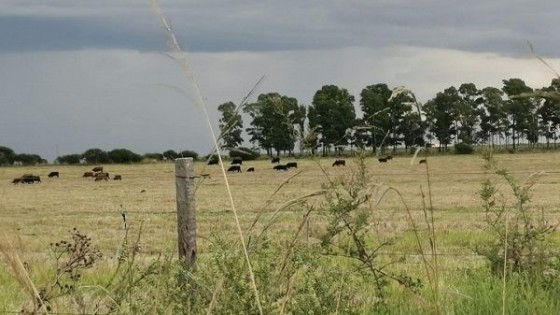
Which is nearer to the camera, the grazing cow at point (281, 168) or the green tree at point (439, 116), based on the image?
the green tree at point (439, 116)

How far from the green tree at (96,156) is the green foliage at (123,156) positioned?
0.63m

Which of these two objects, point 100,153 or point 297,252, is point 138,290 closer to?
point 297,252

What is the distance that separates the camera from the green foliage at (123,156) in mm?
110562

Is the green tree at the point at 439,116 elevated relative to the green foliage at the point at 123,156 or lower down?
elevated

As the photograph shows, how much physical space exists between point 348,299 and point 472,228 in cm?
1607

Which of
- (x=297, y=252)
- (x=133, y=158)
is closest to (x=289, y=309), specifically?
(x=297, y=252)

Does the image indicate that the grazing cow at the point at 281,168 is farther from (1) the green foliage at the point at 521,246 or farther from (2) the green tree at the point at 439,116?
(1) the green foliage at the point at 521,246

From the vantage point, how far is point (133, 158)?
111 meters

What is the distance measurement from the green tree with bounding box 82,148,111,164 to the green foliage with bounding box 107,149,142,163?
63cm

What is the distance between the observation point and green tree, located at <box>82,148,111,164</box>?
112 meters

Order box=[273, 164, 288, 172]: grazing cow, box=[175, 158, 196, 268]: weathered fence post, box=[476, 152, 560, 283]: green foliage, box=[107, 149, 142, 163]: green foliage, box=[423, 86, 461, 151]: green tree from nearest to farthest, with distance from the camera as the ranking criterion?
box=[423, 86, 461, 151]: green tree
box=[476, 152, 560, 283]: green foliage
box=[175, 158, 196, 268]: weathered fence post
box=[273, 164, 288, 172]: grazing cow
box=[107, 149, 142, 163]: green foliage

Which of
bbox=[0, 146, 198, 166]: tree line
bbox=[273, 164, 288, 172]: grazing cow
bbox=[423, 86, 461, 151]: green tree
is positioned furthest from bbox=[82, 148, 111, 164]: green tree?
bbox=[423, 86, 461, 151]: green tree

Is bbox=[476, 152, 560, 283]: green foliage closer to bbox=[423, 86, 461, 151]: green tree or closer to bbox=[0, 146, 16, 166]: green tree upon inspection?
bbox=[423, 86, 461, 151]: green tree

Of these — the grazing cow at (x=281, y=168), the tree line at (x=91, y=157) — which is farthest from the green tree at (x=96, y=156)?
the grazing cow at (x=281, y=168)
